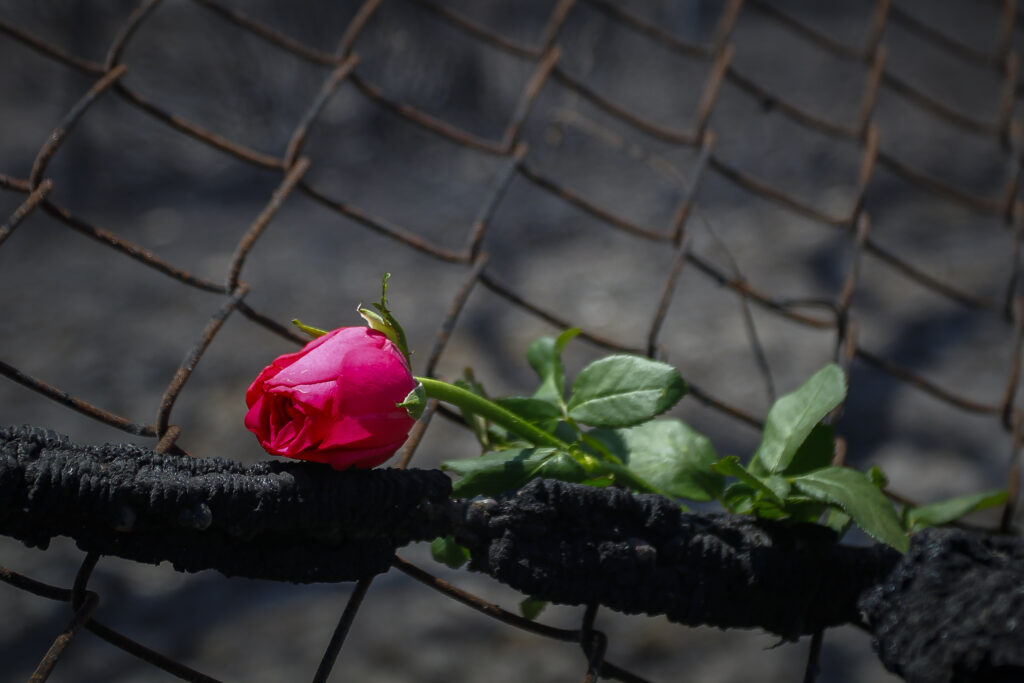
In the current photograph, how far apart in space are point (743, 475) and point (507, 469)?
0.10 meters

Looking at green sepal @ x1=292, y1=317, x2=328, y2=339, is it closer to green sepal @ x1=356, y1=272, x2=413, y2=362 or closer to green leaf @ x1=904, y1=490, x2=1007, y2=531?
green sepal @ x1=356, y1=272, x2=413, y2=362

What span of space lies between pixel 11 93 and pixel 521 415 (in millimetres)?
3210

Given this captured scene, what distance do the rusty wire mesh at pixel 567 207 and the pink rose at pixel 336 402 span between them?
19 centimetres

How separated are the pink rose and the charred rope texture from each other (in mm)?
17

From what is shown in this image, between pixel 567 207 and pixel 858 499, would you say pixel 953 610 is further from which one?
pixel 567 207

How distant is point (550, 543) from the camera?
39 centimetres

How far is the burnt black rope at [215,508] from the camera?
0.34m

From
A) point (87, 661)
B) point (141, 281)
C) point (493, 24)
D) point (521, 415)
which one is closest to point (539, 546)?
point (521, 415)

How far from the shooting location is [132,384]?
1864mm

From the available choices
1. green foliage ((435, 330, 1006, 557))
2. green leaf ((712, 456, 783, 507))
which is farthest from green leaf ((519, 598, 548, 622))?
green leaf ((712, 456, 783, 507))

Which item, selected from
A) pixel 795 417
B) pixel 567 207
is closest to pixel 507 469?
pixel 795 417

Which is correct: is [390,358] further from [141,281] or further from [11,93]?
[11,93]

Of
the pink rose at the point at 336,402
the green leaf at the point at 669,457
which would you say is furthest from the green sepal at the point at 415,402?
the green leaf at the point at 669,457

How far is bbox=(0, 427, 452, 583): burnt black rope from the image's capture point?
0.34 m
